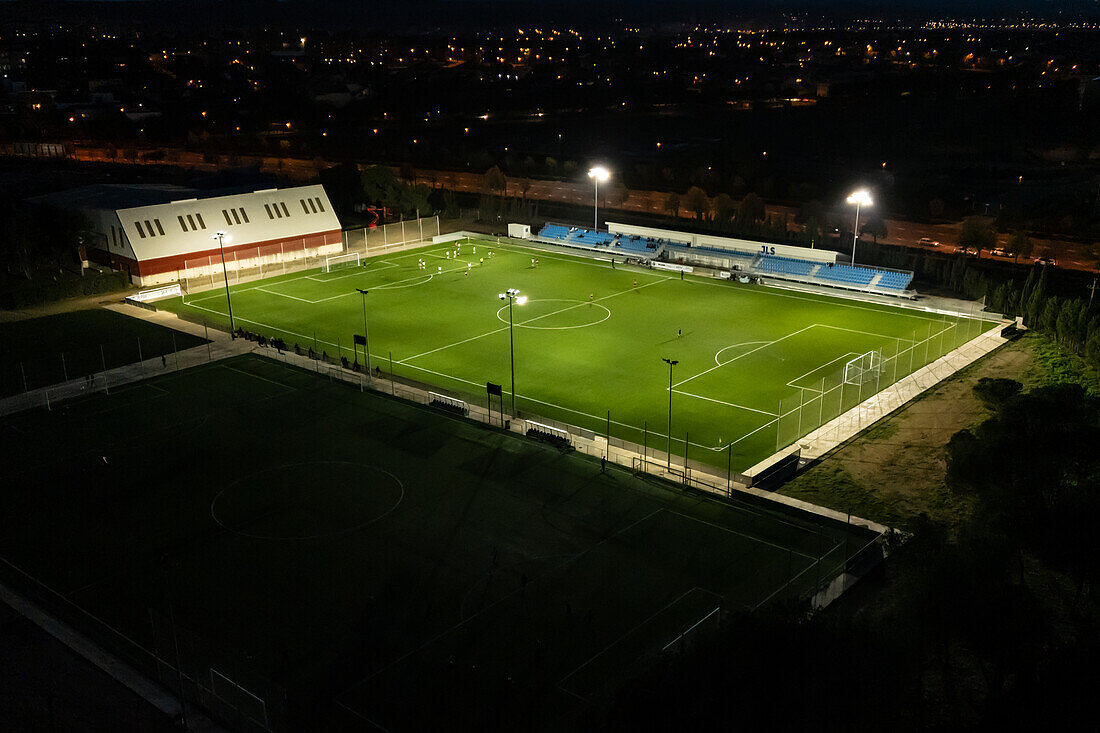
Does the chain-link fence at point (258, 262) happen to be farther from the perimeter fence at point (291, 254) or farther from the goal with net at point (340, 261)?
the goal with net at point (340, 261)

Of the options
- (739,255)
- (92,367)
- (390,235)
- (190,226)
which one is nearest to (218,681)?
(92,367)

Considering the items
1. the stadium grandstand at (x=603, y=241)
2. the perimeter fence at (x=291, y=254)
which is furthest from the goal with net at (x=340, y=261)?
the stadium grandstand at (x=603, y=241)

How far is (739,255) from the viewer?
6756cm

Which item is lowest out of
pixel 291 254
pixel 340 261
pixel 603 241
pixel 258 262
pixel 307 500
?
pixel 307 500

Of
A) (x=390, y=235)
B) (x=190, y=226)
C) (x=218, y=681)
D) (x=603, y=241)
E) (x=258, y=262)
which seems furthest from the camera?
(x=390, y=235)

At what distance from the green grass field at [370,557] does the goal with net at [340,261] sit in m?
31.1

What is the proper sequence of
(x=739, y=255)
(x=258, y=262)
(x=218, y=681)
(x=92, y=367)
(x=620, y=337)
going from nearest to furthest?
(x=218, y=681), (x=92, y=367), (x=620, y=337), (x=258, y=262), (x=739, y=255)

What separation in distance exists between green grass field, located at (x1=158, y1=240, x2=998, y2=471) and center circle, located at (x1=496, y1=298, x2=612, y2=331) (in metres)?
0.13

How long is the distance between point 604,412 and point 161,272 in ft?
124

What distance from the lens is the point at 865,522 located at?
2861 centimetres

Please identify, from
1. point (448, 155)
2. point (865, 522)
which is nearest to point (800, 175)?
point (448, 155)

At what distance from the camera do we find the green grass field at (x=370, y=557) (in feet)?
70.0

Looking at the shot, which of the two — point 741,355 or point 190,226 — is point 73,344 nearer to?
point 190,226

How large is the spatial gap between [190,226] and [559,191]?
4828 centimetres
